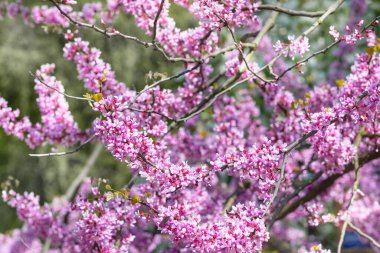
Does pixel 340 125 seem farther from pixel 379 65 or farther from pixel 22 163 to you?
pixel 22 163

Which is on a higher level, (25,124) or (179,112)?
(179,112)

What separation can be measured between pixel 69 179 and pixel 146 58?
172 inches

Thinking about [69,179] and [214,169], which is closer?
[214,169]

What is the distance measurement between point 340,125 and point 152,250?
272 cm

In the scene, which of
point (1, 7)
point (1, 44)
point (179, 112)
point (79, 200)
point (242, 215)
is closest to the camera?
point (242, 215)

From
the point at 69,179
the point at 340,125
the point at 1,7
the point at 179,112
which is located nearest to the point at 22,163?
the point at 69,179

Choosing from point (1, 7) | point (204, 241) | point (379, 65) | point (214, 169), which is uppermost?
point (1, 7)

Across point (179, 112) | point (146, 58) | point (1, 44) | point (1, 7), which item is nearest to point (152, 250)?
point (179, 112)

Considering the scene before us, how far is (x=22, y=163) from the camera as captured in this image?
1748 centimetres

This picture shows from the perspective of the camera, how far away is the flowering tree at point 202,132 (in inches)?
151

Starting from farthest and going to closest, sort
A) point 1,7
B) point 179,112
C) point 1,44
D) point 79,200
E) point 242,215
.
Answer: point 1,44 → point 1,7 → point 179,112 → point 79,200 → point 242,215

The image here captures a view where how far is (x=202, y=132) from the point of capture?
22.0ft

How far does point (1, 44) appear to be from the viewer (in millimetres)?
16609

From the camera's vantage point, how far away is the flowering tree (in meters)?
3.83
